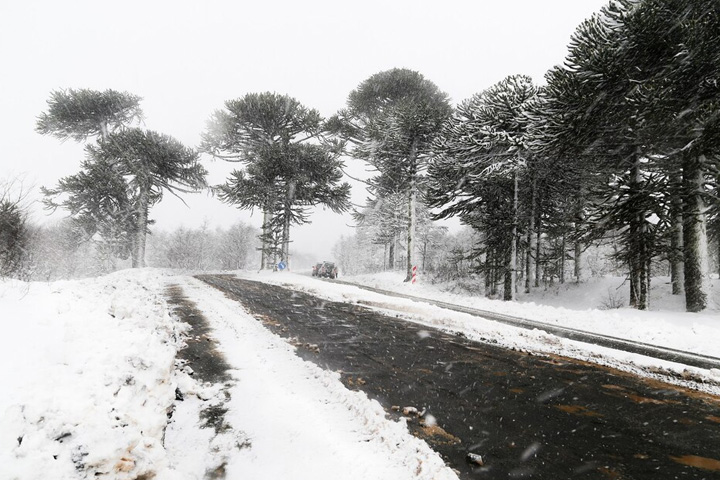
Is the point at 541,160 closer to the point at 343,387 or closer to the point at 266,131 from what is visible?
the point at 343,387

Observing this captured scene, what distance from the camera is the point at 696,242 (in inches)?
394

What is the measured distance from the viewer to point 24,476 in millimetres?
1533

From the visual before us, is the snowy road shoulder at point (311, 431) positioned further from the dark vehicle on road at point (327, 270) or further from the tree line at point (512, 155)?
A: the dark vehicle on road at point (327, 270)

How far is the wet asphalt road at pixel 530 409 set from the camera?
2.46 metres

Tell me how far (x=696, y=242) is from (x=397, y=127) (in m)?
12.8

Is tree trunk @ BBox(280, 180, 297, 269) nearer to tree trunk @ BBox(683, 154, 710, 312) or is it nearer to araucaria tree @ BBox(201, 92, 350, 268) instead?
araucaria tree @ BBox(201, 92, 350, 268)

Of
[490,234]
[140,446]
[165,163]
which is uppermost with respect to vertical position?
[165,163]

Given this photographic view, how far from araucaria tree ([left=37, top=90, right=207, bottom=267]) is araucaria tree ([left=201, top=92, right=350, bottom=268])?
291 centimetres

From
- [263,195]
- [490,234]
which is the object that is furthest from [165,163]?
[490,234]

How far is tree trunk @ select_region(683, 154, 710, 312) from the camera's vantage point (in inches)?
388

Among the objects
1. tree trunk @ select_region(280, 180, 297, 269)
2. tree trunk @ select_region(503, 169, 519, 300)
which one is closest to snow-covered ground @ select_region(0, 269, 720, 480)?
tree trunk @ select_region(503, 169, 519, 300)

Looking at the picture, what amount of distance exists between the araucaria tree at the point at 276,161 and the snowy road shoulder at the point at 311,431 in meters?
19.2

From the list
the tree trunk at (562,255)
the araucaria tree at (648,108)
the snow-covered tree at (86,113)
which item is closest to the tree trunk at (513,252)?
the tree trunk at (562,255)

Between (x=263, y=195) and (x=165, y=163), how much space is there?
700 centimetres
